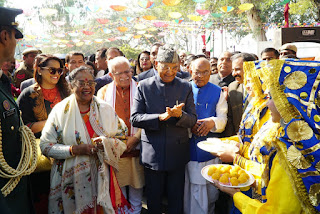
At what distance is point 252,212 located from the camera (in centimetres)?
167

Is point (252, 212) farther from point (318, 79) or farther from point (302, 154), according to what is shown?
point (318, 79)

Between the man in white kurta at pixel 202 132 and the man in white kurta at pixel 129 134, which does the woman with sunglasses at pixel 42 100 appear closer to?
the man in white kurta at pixel 129 134

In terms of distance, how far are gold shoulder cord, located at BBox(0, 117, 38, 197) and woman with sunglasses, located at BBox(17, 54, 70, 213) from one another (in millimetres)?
946

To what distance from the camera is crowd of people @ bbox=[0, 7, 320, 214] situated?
1479 mm

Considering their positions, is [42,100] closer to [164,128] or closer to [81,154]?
[81,154]

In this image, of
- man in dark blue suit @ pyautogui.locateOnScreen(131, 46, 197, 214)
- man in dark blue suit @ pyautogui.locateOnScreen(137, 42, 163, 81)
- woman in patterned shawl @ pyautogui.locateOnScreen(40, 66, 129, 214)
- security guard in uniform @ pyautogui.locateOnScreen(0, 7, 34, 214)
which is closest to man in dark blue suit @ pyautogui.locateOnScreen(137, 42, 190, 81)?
man in dark blue suit @ pyautogui.locateOnScreen(137, 42, 163, 81)

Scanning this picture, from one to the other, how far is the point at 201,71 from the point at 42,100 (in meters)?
2.01

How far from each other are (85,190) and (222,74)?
10.2 feet

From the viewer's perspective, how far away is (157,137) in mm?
3016

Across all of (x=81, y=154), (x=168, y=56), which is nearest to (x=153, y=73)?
(x=168, y=56)

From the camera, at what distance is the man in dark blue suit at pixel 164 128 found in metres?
2.98

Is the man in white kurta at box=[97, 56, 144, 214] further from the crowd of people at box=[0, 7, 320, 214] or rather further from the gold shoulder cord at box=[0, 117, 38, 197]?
the gold shoulder cord at box=[0, 117, 38, 197]

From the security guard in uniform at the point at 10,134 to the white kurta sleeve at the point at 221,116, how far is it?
2.17 meters

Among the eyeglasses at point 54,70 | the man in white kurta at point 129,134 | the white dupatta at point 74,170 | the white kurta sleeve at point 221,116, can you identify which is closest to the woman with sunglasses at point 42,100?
the eyeglasses at point 54,70
